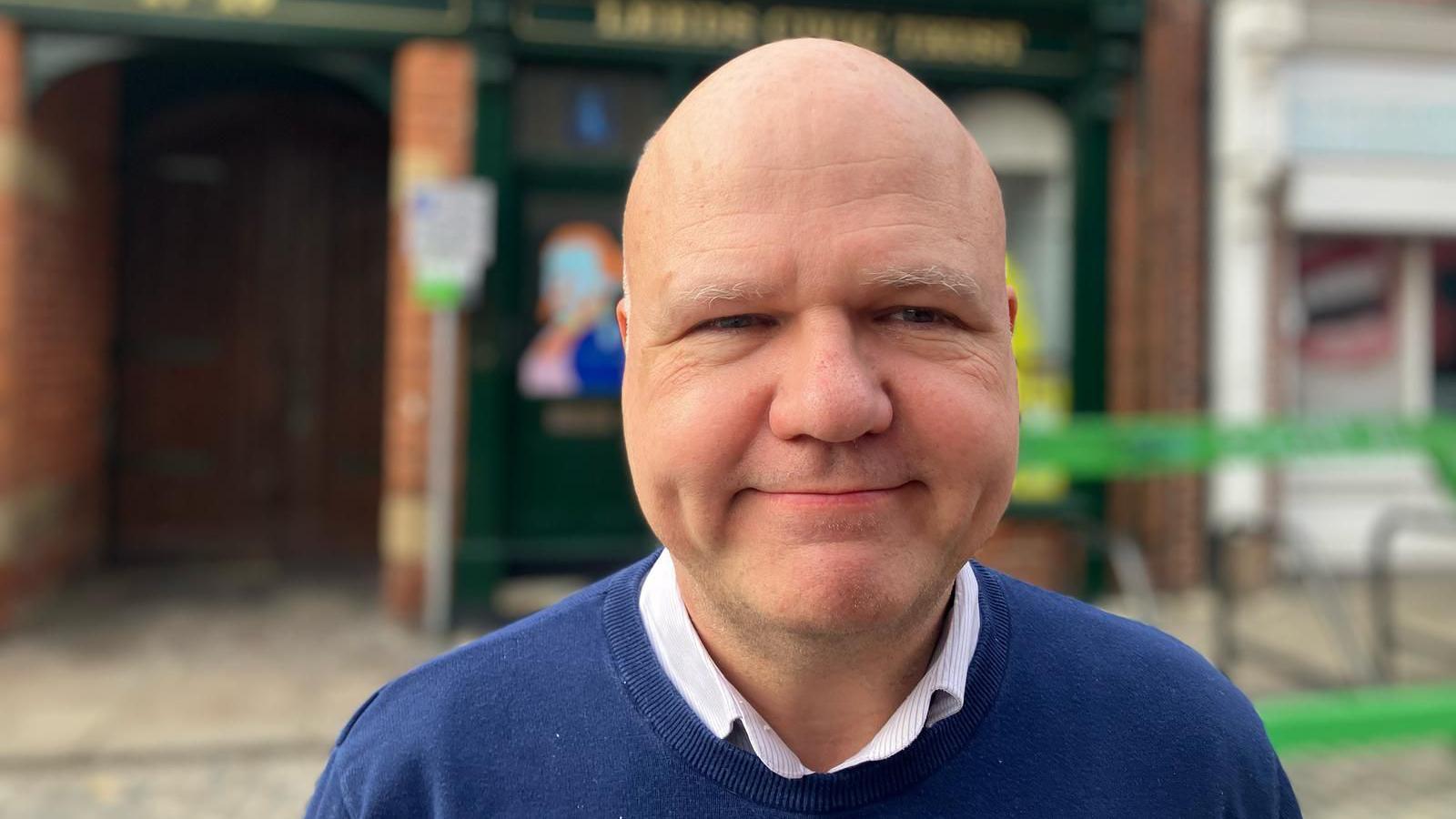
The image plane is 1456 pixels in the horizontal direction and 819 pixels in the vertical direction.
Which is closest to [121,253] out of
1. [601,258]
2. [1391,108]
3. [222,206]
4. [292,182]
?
[222,206]

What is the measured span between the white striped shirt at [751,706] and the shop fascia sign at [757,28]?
6050 millimetres

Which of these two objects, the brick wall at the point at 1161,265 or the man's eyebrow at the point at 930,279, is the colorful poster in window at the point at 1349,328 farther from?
the man's eyebrow at the point at 930,279

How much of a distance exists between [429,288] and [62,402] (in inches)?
113

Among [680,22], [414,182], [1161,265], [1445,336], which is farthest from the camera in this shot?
[1445,336]

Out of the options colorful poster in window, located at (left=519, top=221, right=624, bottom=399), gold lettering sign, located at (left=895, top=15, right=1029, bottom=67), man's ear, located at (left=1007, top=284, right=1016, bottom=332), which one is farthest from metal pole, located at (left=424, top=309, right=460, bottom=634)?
man's ear, located at (left=1007, top=284, right=1016, bottom=332)

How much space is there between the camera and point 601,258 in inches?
275

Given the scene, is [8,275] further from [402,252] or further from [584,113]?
[584,113]

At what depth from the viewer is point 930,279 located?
3.47 feet

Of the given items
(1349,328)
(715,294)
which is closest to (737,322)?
(715,294)

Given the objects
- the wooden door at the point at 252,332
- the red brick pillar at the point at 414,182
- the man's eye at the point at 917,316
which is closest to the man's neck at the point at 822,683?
the man's eye at the point at 917,316

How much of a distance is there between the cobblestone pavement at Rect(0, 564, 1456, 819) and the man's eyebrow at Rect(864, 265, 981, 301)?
13.1ft

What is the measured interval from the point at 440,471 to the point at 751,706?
556 cm

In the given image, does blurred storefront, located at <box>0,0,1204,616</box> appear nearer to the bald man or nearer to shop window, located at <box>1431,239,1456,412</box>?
shop window, located at <box>1431,239,1456,412</box>

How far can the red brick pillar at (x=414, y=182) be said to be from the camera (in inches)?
261
